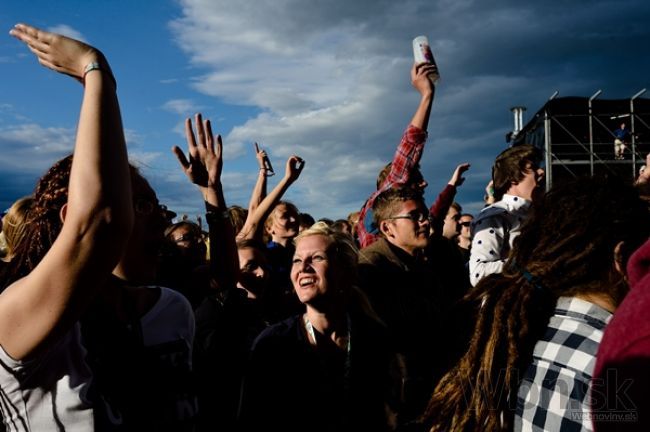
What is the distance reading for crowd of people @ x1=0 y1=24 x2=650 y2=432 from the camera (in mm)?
1261

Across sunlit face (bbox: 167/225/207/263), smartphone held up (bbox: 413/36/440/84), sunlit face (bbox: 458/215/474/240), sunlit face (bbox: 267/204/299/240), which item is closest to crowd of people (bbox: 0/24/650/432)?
smartphone held up (bbox: 413/36/440/84)

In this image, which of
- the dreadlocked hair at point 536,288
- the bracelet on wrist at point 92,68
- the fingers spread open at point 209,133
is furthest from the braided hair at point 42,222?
the dreadlocked hair at point 536,288

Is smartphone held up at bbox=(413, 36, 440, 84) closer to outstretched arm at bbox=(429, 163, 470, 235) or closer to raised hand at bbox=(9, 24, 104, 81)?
outstretched arm at bbox=(429, 163, 470, 235)

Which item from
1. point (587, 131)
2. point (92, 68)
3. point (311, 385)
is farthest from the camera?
point (587, 131)

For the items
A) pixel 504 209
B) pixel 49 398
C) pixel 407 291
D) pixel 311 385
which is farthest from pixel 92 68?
pixel 504 209

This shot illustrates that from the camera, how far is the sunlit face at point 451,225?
280 inches

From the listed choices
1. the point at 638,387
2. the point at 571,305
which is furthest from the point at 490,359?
the point at 638,387

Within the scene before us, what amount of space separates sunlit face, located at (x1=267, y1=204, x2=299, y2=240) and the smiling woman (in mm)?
2257

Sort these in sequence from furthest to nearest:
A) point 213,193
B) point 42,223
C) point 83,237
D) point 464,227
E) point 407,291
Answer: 1. point 464,227
2. point 407,291
3. point 213,193
4. point 42,223
5. point 83,237

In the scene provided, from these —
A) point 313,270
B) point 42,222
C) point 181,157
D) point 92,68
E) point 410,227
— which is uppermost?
point 181,157

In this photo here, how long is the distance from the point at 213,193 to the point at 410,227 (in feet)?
4.99

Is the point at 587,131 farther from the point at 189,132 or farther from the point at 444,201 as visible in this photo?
the point at 189,132

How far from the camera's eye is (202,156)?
9.17ft

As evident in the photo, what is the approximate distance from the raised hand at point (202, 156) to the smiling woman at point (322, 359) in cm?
78
